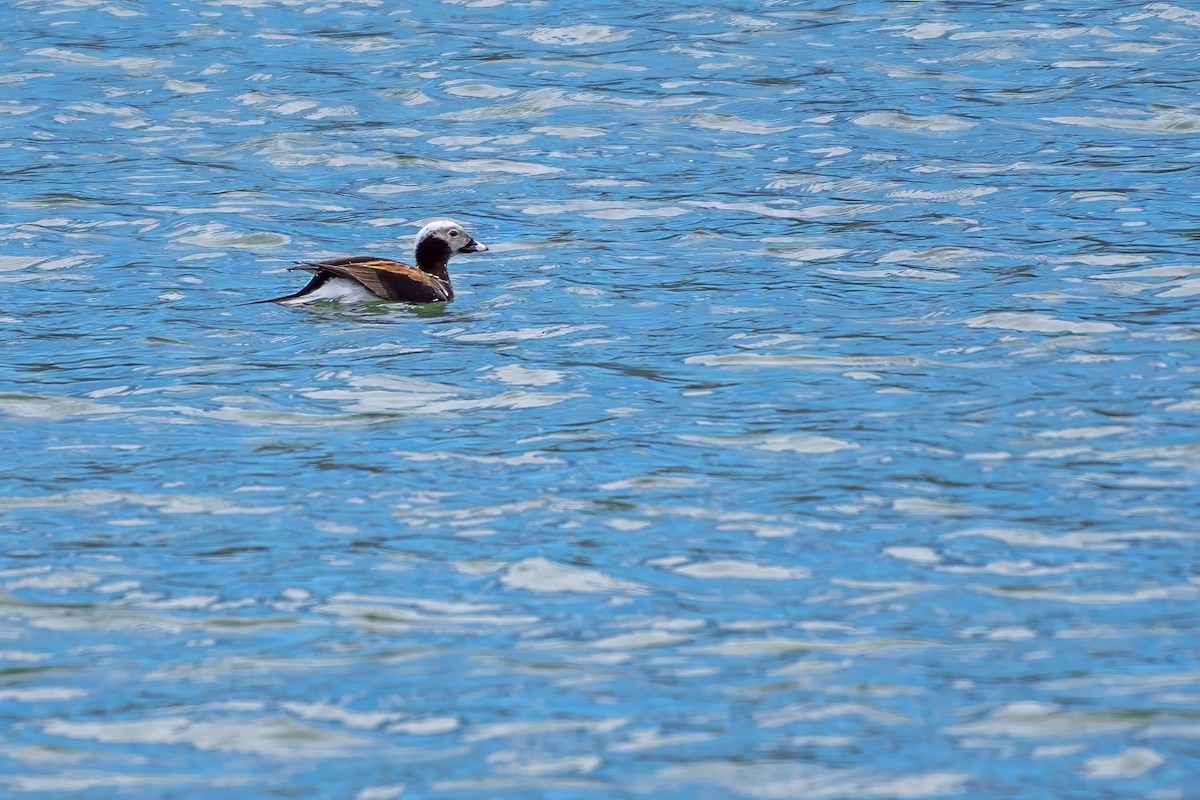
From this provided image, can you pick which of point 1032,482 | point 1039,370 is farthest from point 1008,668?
point 1039,370

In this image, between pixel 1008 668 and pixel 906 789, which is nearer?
pixel 906 789

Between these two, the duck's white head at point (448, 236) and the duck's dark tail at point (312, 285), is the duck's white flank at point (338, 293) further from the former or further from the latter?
the duck's white head at point (448, 236)

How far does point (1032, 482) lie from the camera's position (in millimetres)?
9336

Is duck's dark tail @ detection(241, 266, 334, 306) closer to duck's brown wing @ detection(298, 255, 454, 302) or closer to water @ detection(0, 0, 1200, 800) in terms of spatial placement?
duck's brown wing @ detection(298, 255, 454, 302)

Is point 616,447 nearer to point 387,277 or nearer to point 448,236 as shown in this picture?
point 387,277

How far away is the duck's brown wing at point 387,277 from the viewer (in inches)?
531

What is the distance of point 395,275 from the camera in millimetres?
13859

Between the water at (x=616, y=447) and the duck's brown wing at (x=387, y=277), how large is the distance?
228 millimetres

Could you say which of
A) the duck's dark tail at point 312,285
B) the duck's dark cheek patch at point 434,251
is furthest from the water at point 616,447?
the duck's dark cheek patch at point 434,251

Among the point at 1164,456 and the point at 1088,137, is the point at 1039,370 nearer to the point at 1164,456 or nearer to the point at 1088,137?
the point at 1164,456

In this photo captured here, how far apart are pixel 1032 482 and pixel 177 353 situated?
5.48 metres

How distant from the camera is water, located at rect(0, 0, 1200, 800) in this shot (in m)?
7.05

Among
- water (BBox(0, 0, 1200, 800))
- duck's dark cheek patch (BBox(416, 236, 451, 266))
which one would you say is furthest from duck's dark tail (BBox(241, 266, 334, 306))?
duck's dark cheek patch (BBox(416, 236, 451, 266))

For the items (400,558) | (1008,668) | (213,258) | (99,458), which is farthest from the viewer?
(213,258)
